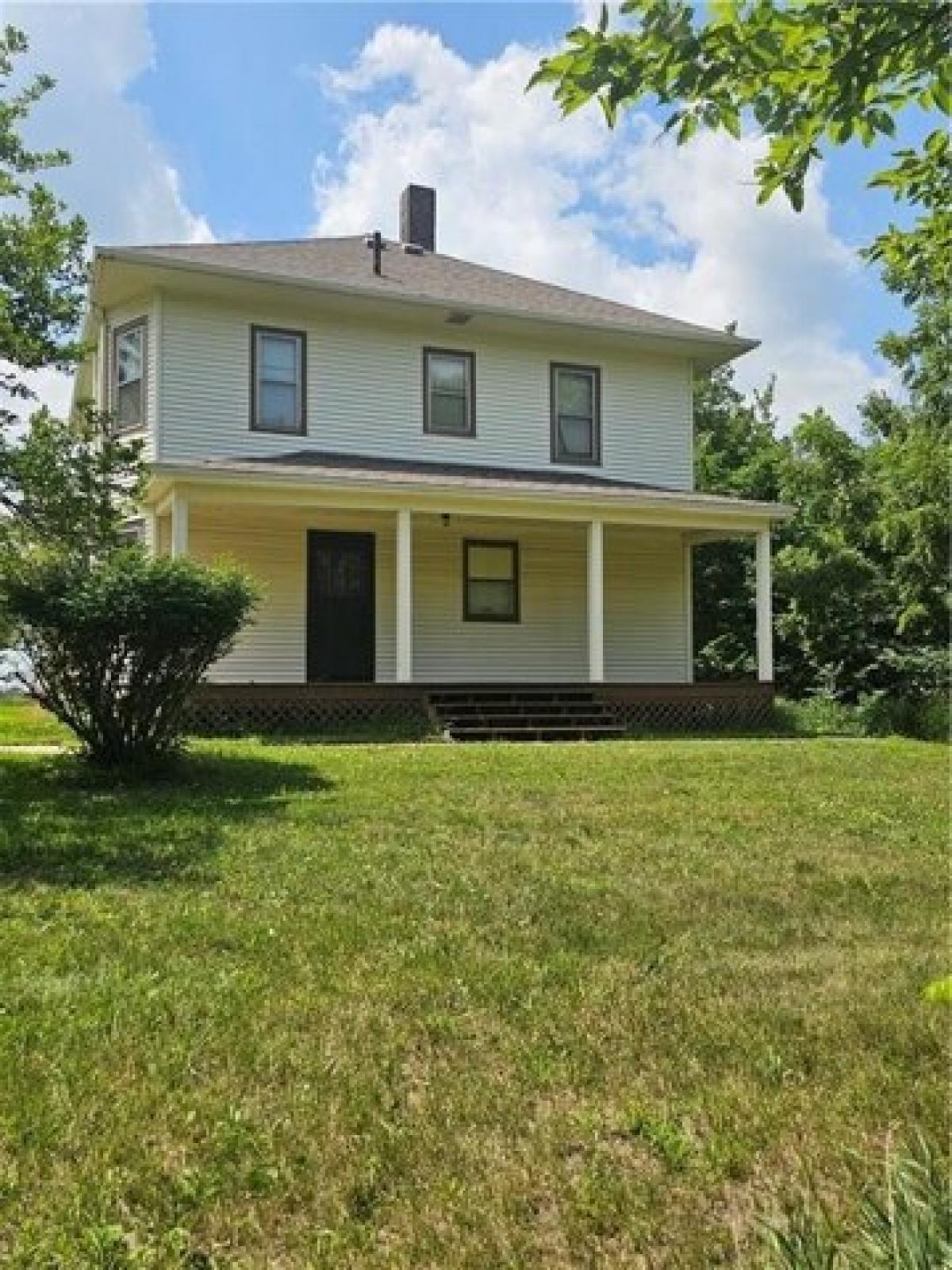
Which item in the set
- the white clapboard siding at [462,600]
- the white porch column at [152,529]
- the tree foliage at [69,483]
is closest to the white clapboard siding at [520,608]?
the white clapboard siding at [462,600]

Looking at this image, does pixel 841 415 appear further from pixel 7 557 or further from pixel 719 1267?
pixel 719 1267

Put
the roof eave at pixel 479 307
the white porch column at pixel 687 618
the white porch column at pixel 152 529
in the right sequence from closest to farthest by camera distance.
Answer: the roof eave at pixel 479 307 → the white porch column at pixel 152 529 → the white porch column at pixel 687 618

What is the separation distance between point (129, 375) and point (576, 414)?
6.75 metres

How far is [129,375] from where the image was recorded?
53.4 ft

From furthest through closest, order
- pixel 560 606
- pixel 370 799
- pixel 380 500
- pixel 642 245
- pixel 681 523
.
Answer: pixel 560 606
pixel 681 523
pixel 380 500
pixel 370 799
pixel 642 245

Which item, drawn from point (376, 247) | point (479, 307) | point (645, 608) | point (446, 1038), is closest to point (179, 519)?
point (479, 307)

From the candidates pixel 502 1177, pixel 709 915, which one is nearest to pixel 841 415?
pixel 709 915

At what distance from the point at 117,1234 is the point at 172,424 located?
14.2 meters

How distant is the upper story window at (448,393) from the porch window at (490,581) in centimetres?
176

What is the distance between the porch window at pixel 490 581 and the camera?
17469 millimetres

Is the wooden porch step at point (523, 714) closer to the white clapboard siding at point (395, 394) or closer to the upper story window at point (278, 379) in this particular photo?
the white clapboard siding at point (395, 394)

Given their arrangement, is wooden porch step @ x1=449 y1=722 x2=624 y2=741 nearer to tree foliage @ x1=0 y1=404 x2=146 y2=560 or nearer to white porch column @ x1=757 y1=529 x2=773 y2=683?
white porch column @ x1=757 y1=529 x2=773 y2=683

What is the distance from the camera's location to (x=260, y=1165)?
8.93 ft

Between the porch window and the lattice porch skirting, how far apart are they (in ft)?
6.15
